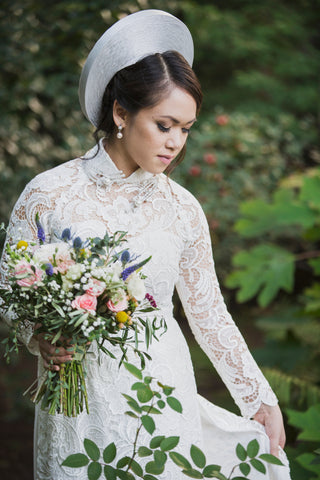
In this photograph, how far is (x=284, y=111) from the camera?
988 centimetres

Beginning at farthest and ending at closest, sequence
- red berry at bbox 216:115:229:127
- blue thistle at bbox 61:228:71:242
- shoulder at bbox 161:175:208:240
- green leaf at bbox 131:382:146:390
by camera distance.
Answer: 1. red berry at bbox 216:115:229:127
2. shoulder at bbox 161:175:208:240
3. blue thistle at bbox 61:228:71:242
4. green leaf at bbox 131:382:146:390

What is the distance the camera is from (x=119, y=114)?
2.09 metres

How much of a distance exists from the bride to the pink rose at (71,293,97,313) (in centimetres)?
28

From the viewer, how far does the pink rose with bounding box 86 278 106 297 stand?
1562mm

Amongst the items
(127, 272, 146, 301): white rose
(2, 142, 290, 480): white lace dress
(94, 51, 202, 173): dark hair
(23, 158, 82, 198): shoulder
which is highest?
(94, 51, 202, 173): dark hair

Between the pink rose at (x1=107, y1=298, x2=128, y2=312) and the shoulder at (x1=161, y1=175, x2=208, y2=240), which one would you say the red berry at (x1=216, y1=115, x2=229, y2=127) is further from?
the pink rose at (x1=107, y1=298, x2=128, y2=312)

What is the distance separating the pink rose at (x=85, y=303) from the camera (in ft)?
5.11

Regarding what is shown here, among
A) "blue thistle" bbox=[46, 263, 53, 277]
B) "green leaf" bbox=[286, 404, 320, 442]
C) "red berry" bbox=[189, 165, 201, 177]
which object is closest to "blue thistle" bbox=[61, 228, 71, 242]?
"blue thistle" bbox=[46, 263, 53, 277]

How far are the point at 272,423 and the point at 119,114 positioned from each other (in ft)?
4.33

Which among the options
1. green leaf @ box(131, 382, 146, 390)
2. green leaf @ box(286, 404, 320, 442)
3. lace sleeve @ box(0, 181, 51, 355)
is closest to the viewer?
green leaf @ box(131, 382, 146, 390)

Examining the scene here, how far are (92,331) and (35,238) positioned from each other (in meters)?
0.50

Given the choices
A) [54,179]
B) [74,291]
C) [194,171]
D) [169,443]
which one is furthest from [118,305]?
[194,171]

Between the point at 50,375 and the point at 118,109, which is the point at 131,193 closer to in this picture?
the point at 118,109

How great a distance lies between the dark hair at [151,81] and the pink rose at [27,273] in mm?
725
